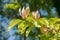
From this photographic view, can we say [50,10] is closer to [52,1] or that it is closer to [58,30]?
[52,1]

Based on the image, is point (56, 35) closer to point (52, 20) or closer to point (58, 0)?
point (52, 20)

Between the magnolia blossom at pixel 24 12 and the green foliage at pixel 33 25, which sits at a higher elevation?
the magnolia blossom at pixel 24 12

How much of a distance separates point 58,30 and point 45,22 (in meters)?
0.10

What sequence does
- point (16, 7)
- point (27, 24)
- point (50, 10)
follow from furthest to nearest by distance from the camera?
1. point (50, 10)
2. point (16, 7)
3. point (27, 24)

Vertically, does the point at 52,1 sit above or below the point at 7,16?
above

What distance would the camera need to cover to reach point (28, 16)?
3.86ft

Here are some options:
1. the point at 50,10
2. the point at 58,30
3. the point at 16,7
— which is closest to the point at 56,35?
the point at 58,30

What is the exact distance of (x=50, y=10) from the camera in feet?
12.2

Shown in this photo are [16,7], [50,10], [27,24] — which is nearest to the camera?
[27,24]

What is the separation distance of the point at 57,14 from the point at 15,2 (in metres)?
0.93

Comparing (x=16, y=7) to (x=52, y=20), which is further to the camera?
(x=16, y=7)

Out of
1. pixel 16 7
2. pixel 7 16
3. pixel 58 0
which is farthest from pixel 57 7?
pixel 16 7

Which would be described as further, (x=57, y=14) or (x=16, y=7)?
(x=57, y=14)

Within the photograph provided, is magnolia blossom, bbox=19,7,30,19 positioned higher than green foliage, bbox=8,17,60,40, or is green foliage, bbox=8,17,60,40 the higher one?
magnolia blossom, bbox=19,7,30,19
